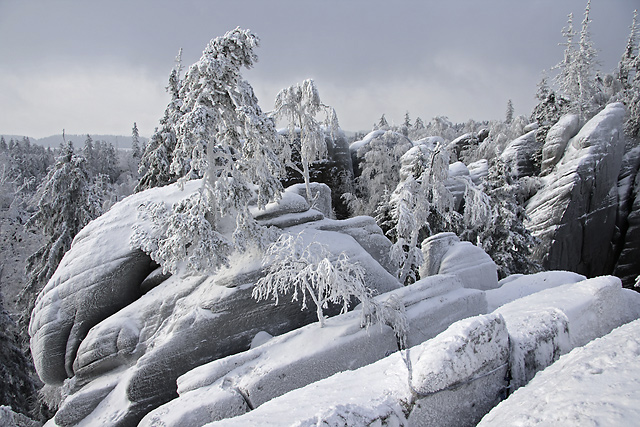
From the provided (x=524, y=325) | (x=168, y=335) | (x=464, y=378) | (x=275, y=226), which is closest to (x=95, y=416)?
(x=168, y=335)

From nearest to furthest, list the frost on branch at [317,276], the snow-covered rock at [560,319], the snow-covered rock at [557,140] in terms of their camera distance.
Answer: the snow-covered rock at [560,319]
the frost on branch at [317,276]
the snow-covered rock at [557,140]

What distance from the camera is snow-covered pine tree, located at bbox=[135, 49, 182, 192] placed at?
20.5 metres

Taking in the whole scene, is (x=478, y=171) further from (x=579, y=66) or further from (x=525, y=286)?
(x=579, y=66)

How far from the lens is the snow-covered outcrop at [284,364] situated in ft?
27.8

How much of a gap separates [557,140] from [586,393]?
25.3 metres

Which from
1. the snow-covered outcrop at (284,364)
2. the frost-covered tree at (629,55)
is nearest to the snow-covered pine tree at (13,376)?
the snow-covered outcrop at (284,364)

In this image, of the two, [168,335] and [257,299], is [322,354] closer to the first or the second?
[257,299]

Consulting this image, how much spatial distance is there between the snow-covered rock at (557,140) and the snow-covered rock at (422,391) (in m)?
22.9

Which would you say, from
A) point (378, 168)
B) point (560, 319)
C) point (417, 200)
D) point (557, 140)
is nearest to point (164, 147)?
point (417, 200)

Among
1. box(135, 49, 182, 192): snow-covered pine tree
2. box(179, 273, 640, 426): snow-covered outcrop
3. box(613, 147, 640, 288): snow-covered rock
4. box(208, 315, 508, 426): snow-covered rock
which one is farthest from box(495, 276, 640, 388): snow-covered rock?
box(135, 49, 182, 192): snow-covered pine tree

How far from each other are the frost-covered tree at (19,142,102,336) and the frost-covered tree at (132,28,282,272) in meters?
8.85

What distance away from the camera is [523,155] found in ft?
88.4

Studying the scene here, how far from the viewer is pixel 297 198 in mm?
14414

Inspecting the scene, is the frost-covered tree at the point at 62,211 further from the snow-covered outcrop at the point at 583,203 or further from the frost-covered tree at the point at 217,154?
the snow-covered outcrop at the point at 583,203
